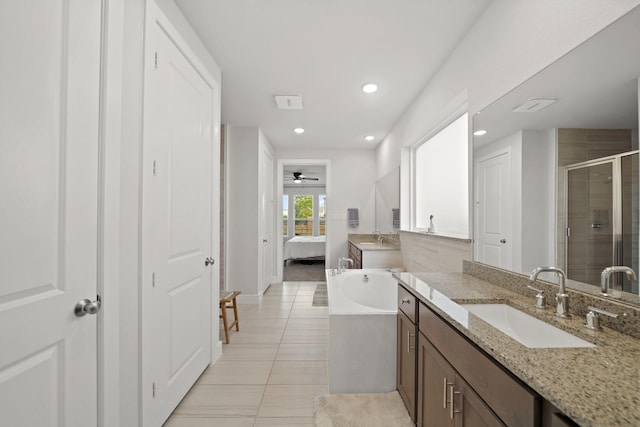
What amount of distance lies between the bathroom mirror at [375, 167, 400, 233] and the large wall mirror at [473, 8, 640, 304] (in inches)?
82.1

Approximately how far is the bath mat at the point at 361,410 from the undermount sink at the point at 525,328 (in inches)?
32.9

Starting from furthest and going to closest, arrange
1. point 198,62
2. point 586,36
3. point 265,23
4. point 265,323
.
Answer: point 265,323
point 198,62
point 265,23
point 586,36

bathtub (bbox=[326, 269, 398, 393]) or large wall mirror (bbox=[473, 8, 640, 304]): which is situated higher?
large wall mirror (bbox=[473, 8, 640, 304])

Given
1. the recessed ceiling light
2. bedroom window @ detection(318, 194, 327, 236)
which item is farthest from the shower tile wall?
bedroom window @ detection(318, 194, 327, 236)

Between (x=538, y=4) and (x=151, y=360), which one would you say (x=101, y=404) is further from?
(x=538, y=4)

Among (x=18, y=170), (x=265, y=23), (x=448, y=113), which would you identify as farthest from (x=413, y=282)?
(x=265, y=23)

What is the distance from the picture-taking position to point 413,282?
1.72 meters

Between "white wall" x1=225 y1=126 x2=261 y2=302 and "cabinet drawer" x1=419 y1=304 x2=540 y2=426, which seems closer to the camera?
"cabinet drawer" x1=419 y1=304 x2=540 y2=426

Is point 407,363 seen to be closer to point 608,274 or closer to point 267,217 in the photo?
point 608,274

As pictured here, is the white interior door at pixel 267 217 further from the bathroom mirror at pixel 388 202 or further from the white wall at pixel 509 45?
the white wall at pixel 509 45

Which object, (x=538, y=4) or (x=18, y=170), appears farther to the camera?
(x=538, y=4)

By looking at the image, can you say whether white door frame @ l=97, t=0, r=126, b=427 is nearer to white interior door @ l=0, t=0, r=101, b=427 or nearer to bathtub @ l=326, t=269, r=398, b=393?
white interior door @ l=0, t=0, r=101, b=427

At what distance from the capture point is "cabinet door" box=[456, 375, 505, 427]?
0.86m

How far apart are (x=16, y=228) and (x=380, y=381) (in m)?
2.03
